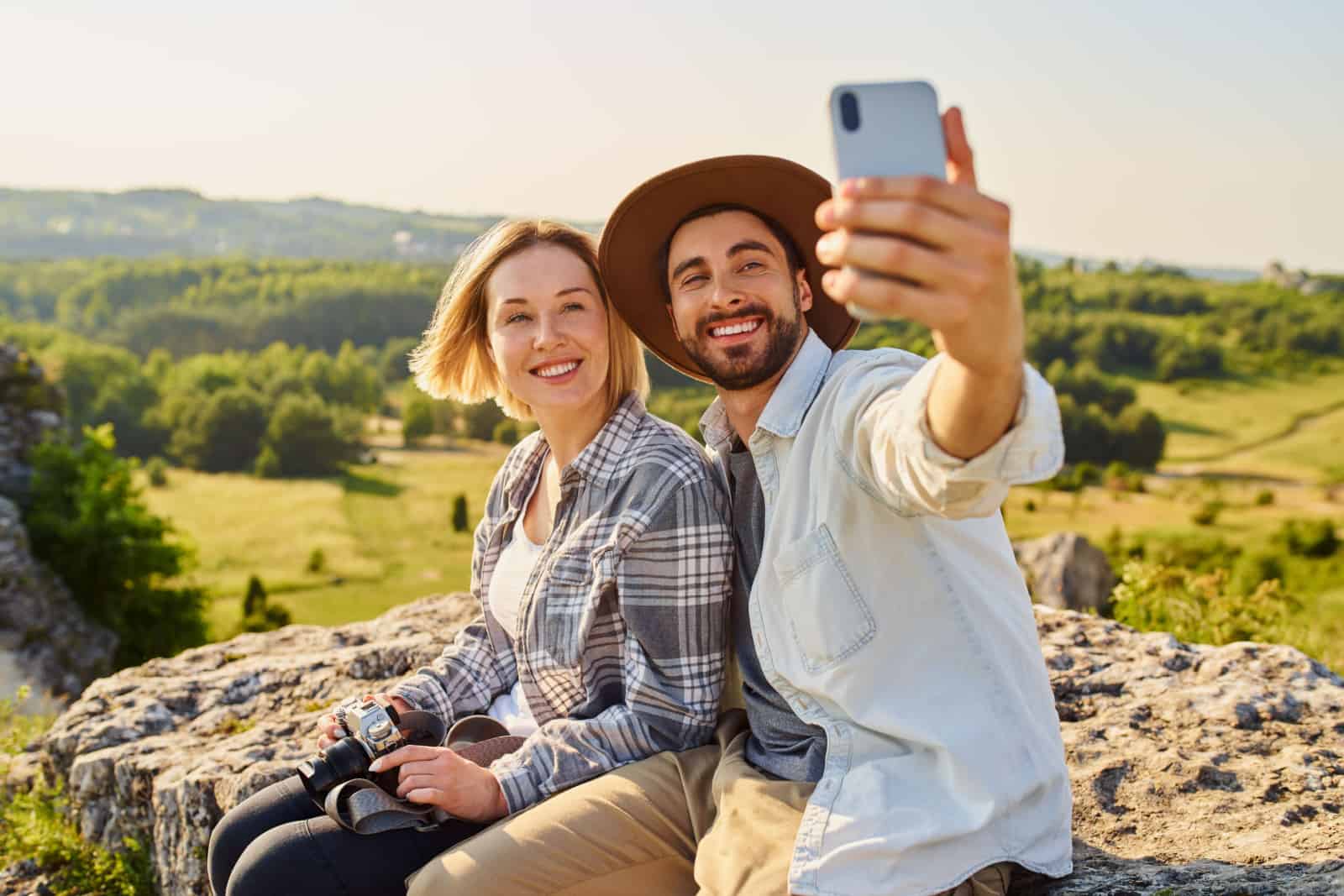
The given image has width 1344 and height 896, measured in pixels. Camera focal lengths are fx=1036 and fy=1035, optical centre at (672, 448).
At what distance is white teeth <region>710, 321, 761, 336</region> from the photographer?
294 cm

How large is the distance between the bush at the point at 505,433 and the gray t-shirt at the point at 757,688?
110m

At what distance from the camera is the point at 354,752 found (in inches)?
118

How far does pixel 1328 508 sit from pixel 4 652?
270ft

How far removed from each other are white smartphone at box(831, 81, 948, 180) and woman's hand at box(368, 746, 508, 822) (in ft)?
6.79

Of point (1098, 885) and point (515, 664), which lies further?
point (515, 664)

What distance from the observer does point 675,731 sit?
3.04 metres

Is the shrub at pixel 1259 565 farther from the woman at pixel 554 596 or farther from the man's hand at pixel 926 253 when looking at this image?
the man's hand at pixel 926 253

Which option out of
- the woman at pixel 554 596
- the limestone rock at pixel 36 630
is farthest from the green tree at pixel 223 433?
the woman at pixel 554 596

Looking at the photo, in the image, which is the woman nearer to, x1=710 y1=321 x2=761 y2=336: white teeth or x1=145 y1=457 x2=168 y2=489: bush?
x1=710 y1=321 x2=761 y2=336: white teeth

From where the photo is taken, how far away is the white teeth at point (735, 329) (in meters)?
2.94

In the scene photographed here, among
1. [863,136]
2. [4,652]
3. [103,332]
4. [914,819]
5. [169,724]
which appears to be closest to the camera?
[863,136]

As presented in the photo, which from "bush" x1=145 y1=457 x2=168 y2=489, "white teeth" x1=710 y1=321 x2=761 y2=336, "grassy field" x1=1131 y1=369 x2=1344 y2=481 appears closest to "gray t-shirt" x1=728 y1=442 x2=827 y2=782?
"white teeth" x1=710 y1=321 x2=761 y2=336

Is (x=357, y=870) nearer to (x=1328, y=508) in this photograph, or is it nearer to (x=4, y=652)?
(x=4, y=652)

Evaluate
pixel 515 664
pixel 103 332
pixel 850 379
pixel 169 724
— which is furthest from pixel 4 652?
pixel 103 332
